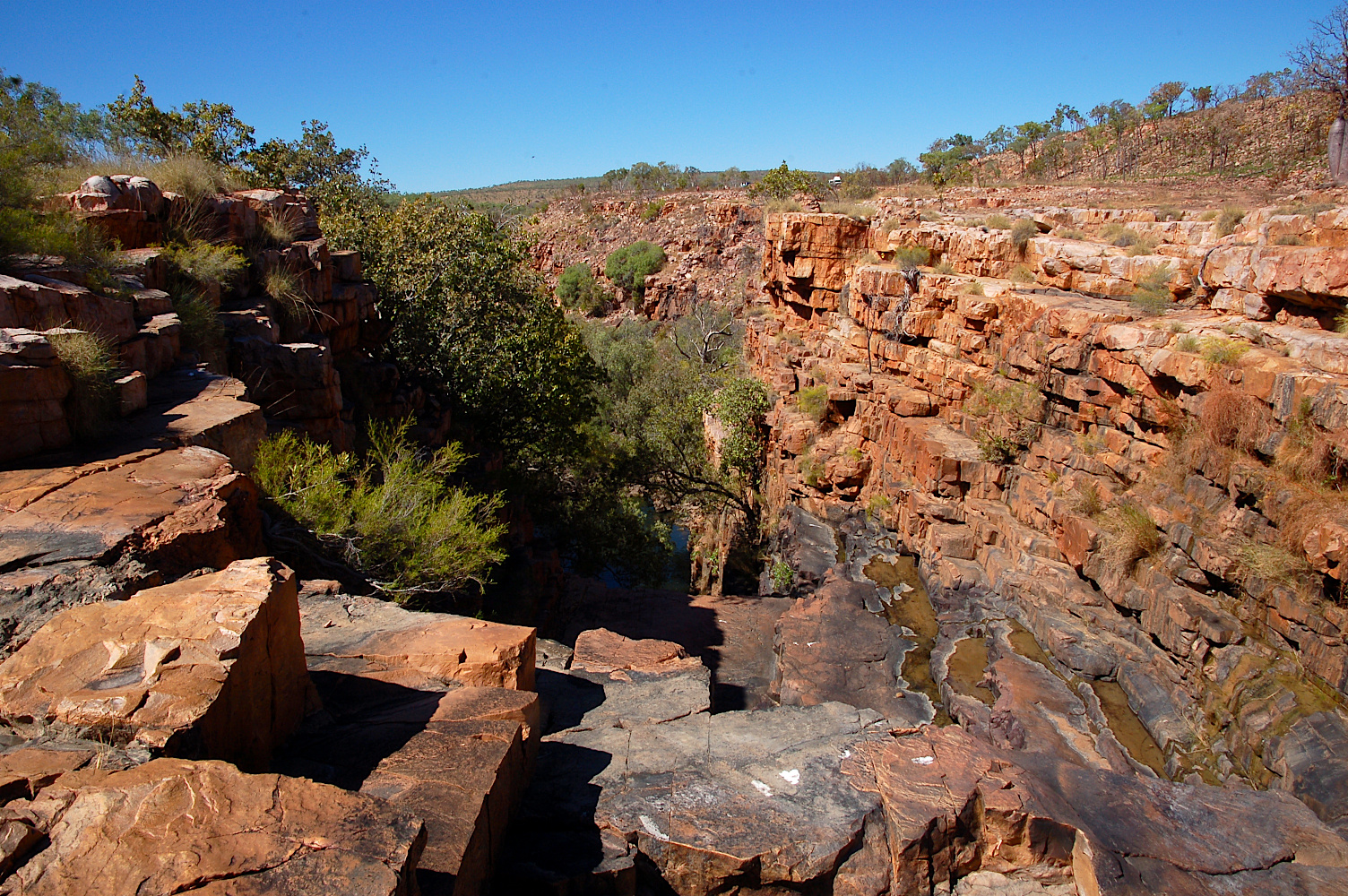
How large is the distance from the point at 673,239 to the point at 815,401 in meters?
32.0

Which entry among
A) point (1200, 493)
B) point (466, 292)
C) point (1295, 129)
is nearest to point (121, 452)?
point (466, 292)

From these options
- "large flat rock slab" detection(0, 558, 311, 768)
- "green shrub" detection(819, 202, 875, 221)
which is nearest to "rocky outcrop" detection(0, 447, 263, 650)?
"large flat rock slab" detection(0, 558, 311, 768)

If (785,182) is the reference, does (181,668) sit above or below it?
below

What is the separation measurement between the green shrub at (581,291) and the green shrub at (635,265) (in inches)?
49.9

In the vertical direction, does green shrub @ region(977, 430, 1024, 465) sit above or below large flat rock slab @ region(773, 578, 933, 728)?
A: above

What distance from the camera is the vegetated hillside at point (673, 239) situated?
4294 cm

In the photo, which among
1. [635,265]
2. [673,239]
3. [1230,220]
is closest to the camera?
[1230,220]

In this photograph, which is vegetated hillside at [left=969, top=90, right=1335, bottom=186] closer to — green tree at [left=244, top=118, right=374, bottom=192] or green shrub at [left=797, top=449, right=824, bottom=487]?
green shrub at [left=797, top=449, right=824, bottom=487]

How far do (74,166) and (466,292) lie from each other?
647cm

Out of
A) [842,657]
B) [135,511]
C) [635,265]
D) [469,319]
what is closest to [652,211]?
[635,265]

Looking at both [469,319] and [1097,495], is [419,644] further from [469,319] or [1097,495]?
[469,319]

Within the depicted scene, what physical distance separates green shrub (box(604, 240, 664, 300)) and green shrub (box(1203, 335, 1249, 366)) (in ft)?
124

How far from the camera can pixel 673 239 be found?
47562 millimetres

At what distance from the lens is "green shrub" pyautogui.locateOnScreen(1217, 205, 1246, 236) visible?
13.7m
